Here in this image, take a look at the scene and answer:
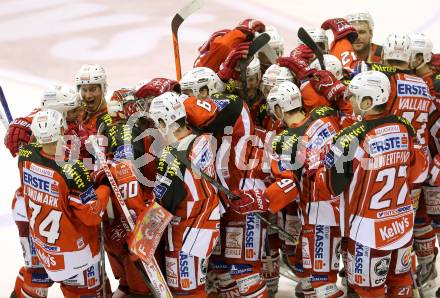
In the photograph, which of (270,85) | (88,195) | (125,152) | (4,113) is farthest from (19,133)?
(270,85)

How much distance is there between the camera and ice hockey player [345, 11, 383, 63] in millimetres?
8047

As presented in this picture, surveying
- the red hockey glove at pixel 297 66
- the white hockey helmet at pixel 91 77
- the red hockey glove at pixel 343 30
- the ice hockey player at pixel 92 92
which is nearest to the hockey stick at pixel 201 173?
the red hockey glove at pixel 297 66

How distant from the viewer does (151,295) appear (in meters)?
6.57

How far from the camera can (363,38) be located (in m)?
8.09

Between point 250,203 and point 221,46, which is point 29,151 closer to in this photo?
point 250,203

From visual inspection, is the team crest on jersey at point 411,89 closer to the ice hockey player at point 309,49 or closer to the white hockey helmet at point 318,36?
the ice hockey player at point 309,49

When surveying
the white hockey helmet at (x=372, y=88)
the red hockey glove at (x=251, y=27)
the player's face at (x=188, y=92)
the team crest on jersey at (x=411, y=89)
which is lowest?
the team crest on jersey at (x=411, y=89)

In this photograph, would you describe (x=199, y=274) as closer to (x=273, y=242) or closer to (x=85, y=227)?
(x=85, y=227)

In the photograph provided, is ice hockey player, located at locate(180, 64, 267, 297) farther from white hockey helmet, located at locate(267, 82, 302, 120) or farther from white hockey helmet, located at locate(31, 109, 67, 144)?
white hockey helmet, located at locate(31, 109, 67, 144)

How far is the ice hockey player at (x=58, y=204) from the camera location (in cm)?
568

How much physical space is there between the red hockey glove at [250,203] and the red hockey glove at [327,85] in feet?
2.97

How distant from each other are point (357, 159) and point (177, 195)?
1.16m

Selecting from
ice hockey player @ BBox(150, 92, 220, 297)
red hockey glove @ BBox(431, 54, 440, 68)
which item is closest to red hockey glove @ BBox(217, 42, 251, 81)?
ice hockey player @ BBox(150, 92, 220, 297)

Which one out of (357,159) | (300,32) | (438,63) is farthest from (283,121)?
(438,63)
